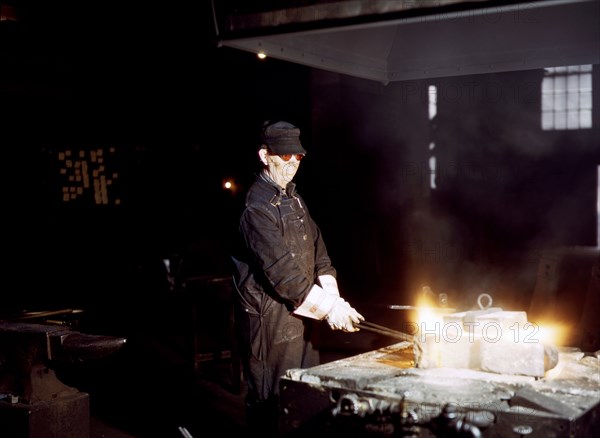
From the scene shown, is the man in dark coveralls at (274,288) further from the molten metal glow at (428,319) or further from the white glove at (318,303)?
the molten metal glow at (428,319)

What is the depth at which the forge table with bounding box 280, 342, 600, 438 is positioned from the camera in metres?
3.04

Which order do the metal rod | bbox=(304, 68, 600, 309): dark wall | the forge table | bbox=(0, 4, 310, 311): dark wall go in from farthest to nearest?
bbox=(304, 68, 600, 309): dark wall < bbox=(0, 4, 310, 311): dark wall < the metal rod < the forge table

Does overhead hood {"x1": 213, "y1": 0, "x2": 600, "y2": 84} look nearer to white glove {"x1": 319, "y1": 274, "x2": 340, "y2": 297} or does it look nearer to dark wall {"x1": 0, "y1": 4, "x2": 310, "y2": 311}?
white glove {"x1": 319, "y1": 274, "x2": 340, "y2": 297}

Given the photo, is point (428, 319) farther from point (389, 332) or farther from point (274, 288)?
point (274, 288)

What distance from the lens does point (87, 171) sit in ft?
40.4

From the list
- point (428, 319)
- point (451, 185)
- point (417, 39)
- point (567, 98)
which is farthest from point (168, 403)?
point (567, 98)

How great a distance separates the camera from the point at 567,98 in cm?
1202

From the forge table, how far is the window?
8.85 m

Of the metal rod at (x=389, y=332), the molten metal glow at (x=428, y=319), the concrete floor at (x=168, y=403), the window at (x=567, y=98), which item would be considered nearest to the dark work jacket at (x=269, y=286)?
the metal rod at (x=389, y=332)

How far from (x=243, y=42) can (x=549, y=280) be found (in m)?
6.40

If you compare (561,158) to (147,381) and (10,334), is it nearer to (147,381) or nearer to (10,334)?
(147,381)

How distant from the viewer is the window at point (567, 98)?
11.9 meters

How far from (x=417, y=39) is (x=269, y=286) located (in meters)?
2.31

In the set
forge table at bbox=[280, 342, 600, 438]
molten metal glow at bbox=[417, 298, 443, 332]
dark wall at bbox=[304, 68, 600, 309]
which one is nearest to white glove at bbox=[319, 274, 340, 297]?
molten metal glow at bbox=[417, 298, 443, 332]
